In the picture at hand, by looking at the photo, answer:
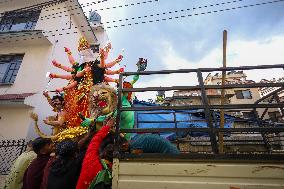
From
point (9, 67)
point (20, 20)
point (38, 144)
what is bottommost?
point (38, 144)

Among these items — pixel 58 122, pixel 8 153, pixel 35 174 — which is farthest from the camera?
pixel 8 153

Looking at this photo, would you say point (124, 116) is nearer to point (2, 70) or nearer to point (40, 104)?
point (40, 104)

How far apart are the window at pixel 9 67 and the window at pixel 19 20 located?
205 cm

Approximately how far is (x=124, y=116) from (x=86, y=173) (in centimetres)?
224

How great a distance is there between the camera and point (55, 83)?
41.0 feet

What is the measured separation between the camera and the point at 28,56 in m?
12.1

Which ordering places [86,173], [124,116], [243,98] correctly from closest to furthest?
[86,173] < [124,116] < [243,98]

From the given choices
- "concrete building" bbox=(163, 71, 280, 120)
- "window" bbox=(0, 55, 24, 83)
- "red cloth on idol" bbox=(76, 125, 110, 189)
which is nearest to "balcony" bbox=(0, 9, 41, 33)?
"window" bbox=(0, 55, 24, 83)

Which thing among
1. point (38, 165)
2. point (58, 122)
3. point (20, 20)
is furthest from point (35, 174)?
point (20, 20)

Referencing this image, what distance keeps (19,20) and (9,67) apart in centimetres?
350

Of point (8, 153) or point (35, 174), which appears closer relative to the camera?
point (35, 174)

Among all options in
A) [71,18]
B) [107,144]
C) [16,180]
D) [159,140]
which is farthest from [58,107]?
[71,18]

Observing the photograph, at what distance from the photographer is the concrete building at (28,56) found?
10086mm

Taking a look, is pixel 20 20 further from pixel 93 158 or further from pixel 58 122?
pixel 93 158
